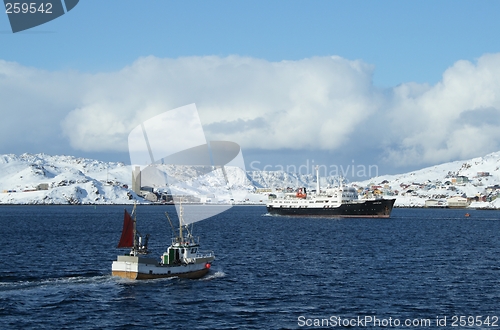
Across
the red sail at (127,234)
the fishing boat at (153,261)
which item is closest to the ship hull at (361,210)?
the fishing boat at (153,261)

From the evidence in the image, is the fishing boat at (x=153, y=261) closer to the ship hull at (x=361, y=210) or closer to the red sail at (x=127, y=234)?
the red sail at (x=127, y=234)

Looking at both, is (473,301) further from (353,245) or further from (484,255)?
(353,245)

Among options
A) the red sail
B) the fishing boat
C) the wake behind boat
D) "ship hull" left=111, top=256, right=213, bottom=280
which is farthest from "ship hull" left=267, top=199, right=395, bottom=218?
the red sail

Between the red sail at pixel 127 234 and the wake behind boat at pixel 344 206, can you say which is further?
the wake behind boat at pixel 344 206

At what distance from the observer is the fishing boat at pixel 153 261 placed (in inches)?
2106

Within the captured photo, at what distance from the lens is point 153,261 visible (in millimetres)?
54719

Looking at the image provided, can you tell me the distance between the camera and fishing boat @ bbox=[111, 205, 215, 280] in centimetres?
5350

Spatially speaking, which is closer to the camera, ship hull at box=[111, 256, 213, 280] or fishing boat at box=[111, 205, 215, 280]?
ship hull at box=[111, 256, 213, 280]

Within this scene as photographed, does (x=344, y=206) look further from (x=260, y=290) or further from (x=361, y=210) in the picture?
(x=260, y=290)

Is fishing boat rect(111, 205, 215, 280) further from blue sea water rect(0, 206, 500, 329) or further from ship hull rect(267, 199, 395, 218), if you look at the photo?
ship hull rect(267, 199, 395, 218)

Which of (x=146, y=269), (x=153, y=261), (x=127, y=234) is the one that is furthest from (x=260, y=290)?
(x=127, y=234)

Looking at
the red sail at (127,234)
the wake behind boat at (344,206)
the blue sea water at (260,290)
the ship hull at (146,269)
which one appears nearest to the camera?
the blue sea water at (260,290)

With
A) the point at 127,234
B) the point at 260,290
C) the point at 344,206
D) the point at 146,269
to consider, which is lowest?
the point at 260,290

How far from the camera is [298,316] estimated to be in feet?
138
